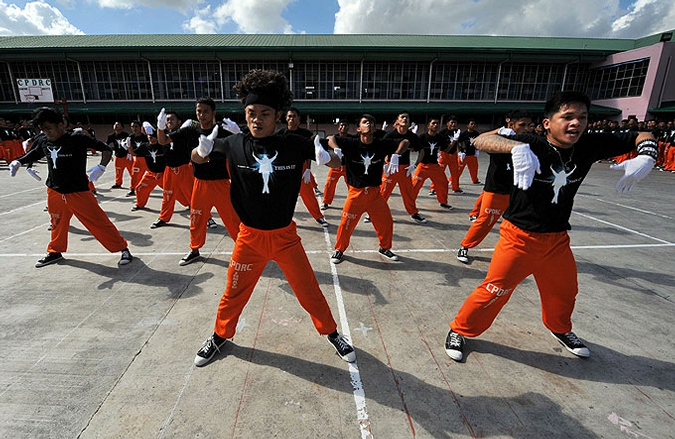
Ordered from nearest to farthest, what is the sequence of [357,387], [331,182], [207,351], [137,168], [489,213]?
1. [357,387]
2. [207,351]
3. [489,213]
4. [331,182]
5. [137,168]

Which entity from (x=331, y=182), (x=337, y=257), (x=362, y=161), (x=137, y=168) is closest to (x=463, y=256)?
(x=337, y=257)

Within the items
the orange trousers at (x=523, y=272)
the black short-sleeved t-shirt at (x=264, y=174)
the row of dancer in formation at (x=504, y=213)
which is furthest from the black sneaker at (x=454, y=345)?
the black short-sleeved t-shirt at (x=264, y=174)

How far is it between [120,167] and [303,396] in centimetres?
1154

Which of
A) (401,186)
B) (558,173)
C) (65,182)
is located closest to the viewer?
(558,173)

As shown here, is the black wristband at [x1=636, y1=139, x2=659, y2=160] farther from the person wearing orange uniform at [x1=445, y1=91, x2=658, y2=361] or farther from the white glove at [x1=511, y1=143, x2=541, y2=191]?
the white glove at [x1=511, y1=143, x2=541, y2=191]

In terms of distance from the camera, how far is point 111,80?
1251 inches

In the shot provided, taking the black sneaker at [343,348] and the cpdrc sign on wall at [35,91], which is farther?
the cpdrc sign on wall at [35,91]

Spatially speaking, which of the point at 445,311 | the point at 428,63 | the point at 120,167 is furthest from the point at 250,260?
the point at 428,63

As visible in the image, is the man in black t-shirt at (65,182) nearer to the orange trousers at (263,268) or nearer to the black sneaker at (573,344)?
the orange trousers at (263,268)

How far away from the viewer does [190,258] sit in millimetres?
5168

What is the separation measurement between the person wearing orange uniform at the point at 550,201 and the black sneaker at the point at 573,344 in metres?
0.43

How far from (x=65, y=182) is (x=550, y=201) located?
607 cm

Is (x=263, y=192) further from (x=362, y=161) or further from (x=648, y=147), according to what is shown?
(x=648, y=147)

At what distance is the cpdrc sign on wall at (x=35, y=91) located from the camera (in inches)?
1039
